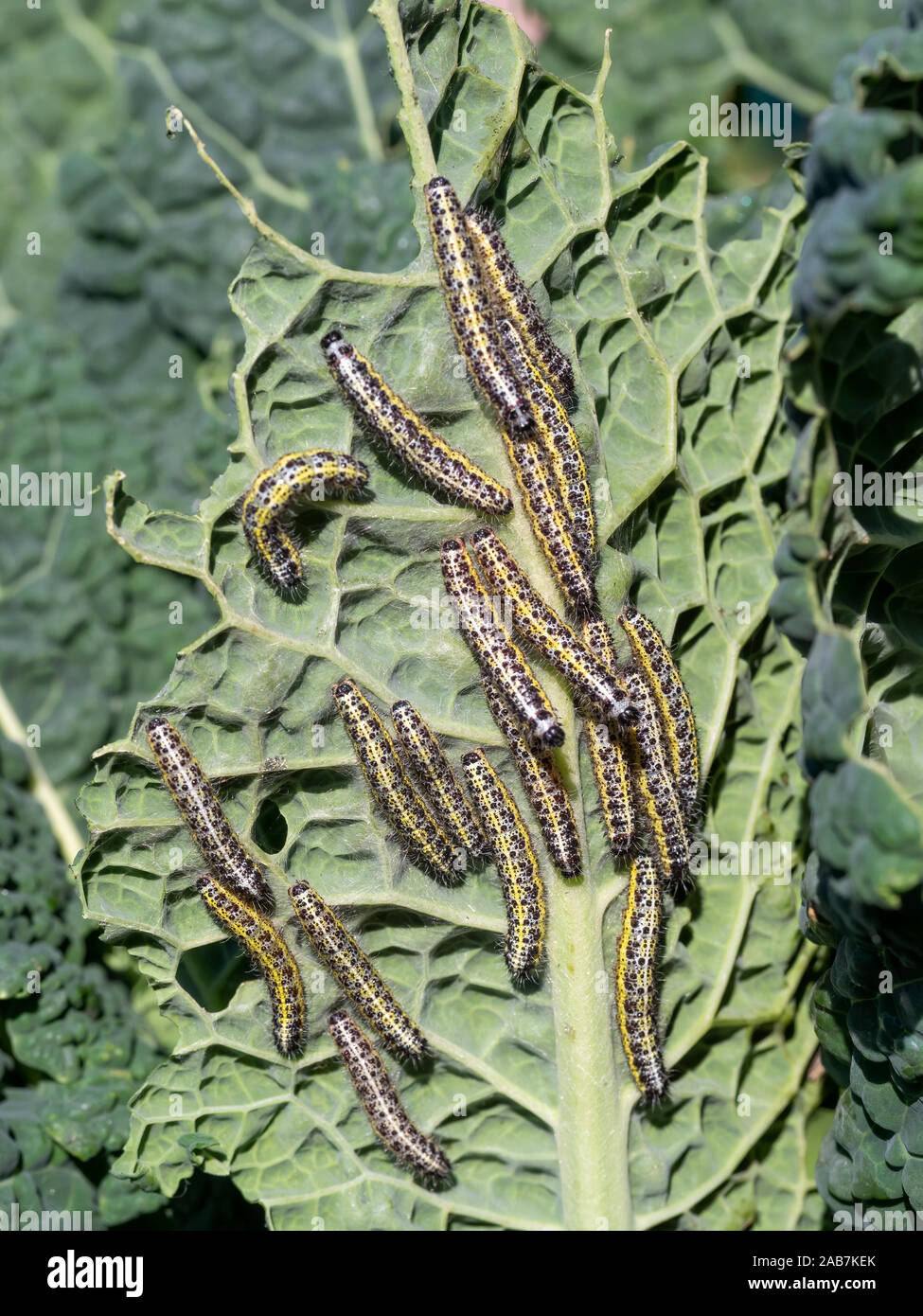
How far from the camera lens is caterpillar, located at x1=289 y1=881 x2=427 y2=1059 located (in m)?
4.86

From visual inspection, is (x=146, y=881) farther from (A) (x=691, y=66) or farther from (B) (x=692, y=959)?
(A) (x=691, y=66)

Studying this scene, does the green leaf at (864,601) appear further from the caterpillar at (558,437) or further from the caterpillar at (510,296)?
the caterpillar at (510,296)

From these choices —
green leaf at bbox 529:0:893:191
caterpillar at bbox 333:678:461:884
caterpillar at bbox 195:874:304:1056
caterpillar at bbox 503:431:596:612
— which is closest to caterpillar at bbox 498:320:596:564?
caterpillar at bbox 503:431:596:612

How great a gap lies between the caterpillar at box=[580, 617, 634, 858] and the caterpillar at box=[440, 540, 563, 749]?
0.75 feet

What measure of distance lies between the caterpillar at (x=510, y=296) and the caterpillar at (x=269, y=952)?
8.46 ft

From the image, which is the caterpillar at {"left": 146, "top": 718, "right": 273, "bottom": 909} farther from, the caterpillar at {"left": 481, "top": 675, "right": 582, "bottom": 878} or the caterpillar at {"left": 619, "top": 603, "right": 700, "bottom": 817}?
the caterpillar at {"left": 619, "top": 603, "right": 700, "bottom": 817}

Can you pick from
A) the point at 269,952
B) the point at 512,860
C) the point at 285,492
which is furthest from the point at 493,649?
the point at 269,952

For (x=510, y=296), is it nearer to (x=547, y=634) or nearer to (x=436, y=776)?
(x=547, y=634)

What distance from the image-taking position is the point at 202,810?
4738 mm

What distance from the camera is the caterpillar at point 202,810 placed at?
4.71m

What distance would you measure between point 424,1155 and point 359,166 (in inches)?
217

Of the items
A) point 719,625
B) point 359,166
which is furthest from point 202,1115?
point 359,166

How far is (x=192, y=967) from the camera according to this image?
5.36 meters

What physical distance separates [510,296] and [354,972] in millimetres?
2926
